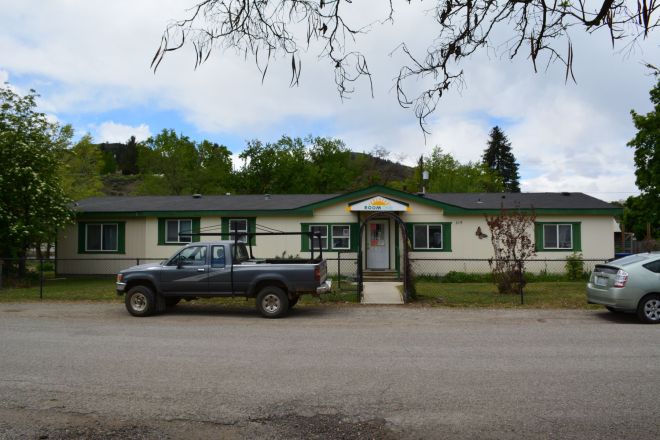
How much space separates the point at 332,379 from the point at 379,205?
1582 cm

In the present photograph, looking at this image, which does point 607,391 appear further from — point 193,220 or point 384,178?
point 384,178

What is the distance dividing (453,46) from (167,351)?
655 centimetres

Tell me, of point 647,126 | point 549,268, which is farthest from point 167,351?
point 647,126

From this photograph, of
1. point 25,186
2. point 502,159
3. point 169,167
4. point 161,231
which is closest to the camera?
point 25,186

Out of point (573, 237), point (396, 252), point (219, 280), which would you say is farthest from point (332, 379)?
point (573, 237)

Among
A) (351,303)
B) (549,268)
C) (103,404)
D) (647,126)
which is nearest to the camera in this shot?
(103,404)

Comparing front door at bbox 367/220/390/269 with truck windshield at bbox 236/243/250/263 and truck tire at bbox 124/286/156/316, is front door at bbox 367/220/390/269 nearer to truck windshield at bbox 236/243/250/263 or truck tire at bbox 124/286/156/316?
truck windshield at bbox 236/243/250/263

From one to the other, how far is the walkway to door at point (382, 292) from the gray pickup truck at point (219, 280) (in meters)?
2.73

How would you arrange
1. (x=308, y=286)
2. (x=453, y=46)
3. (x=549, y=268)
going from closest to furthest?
(x=453, y=46) → (x=308, y=286) → (x=549, y=268)

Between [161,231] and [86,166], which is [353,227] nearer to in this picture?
[161,231]

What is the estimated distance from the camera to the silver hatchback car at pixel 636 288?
11141mm

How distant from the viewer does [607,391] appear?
591 cm

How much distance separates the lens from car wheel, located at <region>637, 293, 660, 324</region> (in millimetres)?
11117

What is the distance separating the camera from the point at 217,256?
12578 mm
